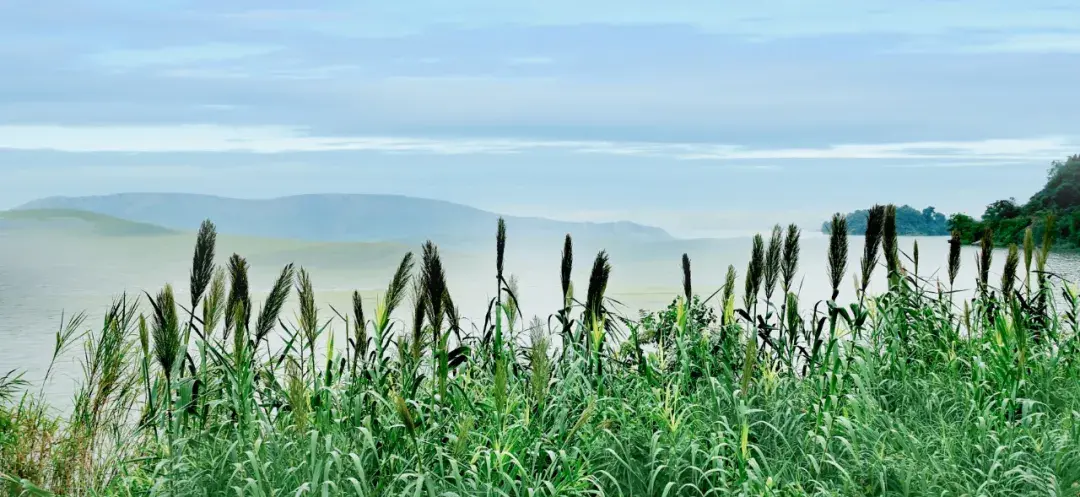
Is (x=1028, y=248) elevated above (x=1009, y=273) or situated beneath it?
elevated above

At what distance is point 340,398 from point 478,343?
4.46ft

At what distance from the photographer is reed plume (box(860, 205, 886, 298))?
17.0 feet

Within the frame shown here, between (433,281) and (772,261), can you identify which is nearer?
(433,281)

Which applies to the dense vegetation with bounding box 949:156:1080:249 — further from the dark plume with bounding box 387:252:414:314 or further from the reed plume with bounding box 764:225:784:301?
the dark plume with bounding box 387:252:414:314

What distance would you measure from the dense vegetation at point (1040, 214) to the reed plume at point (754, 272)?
6.95m

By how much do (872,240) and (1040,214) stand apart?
994 centimetres

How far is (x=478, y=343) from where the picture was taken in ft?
16.1

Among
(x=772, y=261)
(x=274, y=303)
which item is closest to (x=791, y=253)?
(x=772, y=261)

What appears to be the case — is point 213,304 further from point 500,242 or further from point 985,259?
point 985,259

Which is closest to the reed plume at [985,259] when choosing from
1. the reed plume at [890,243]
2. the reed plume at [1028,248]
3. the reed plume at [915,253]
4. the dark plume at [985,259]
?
the dark plume at [985,259]

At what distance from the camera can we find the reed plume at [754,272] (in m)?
4.79

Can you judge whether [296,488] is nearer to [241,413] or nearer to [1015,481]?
[241,413]

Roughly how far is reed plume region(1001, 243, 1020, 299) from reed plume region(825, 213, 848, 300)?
1617mm

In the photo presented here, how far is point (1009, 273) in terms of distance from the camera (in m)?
A: 5.98
